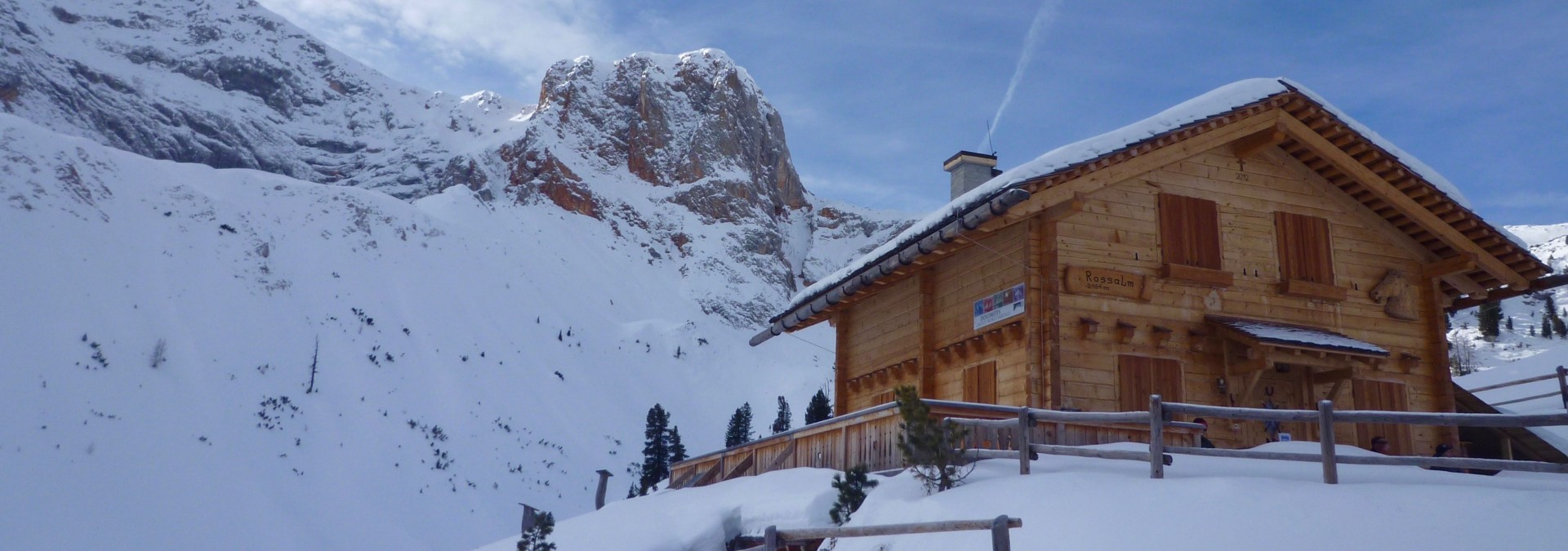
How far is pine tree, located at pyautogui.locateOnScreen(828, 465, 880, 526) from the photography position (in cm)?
1191

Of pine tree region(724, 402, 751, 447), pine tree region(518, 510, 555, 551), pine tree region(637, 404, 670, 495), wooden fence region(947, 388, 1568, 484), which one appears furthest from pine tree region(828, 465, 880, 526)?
pine tree region(724, 402, 751, 447)

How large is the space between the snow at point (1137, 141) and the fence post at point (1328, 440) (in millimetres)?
5845

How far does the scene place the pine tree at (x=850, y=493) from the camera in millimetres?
11906

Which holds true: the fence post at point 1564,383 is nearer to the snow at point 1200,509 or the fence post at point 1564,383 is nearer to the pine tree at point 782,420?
the snow at point 1200,509

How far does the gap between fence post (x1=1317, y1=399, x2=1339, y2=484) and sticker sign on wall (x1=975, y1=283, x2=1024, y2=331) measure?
5.96m

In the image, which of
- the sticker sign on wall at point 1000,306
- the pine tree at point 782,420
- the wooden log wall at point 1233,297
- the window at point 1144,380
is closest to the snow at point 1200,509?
the window at point 1144,380

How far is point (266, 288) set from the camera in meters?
52.5

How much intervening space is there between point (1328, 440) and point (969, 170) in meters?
12.1

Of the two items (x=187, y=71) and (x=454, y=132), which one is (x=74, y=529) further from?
(x=187, y=71)

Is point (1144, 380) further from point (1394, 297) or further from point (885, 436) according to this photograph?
point (1394, 297)

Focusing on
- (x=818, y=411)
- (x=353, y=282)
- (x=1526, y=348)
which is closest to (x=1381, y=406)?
(x=818, y=411)

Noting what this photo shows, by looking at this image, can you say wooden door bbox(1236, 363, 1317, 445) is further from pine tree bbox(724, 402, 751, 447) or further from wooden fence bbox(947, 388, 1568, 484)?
pine tree bbox(724, 402, 751, 447)

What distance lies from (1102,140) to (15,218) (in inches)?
1830

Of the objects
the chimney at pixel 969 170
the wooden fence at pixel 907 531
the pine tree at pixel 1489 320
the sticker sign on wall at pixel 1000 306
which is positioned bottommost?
the wooden fence at pixel 907 531
